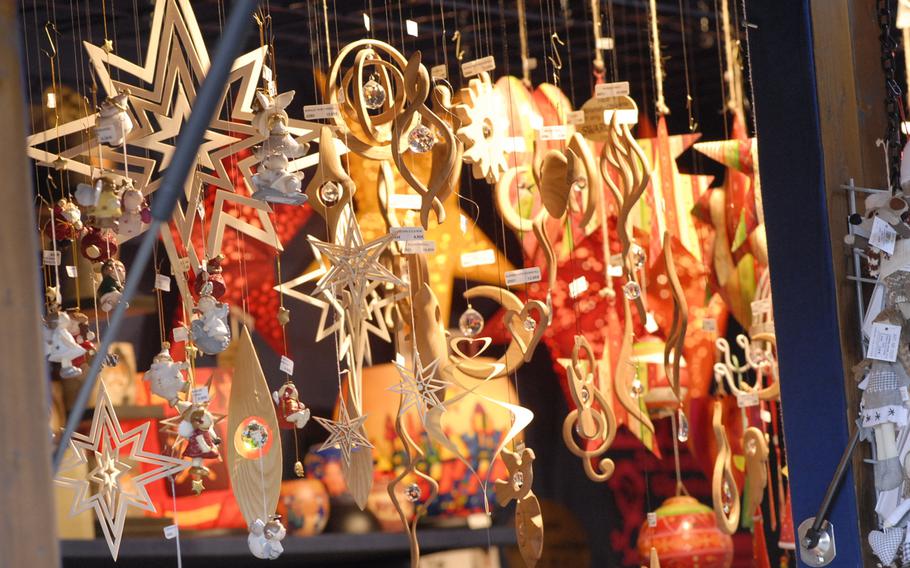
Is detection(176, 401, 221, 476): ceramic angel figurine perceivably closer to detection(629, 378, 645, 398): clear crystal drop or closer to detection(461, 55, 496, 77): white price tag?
detection(461, 55, 496, 77): white price tag

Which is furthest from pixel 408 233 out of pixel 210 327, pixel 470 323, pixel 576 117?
pixel 576 117

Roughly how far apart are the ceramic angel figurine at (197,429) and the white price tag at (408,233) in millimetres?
823

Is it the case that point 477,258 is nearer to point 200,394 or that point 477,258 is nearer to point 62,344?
point 200,394

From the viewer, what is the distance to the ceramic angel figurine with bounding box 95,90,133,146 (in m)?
3.19

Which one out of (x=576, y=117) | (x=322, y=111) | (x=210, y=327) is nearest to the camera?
(x=210, y=327)

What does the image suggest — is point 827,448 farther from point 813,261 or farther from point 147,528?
point 147,528

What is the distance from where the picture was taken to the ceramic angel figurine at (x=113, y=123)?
3.19m

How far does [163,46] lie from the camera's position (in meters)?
3.43

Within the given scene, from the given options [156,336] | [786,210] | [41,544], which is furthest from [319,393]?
[41,544]

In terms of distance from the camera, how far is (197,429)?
341 cm

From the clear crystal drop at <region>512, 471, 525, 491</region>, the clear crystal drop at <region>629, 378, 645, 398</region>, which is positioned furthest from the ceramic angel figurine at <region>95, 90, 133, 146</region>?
the clear crystal drop at <region>629, 378, 645, 398</region>

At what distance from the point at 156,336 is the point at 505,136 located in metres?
1.67

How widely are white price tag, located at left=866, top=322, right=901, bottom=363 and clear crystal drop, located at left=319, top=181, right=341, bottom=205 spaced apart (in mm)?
1659

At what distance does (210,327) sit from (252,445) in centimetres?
48
